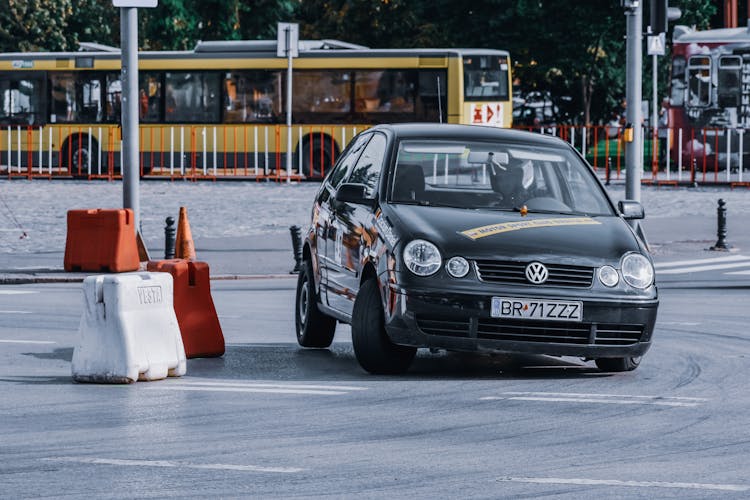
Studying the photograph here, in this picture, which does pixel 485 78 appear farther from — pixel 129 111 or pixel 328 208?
pixel 328 208

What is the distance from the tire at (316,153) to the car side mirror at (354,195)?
2962 cm

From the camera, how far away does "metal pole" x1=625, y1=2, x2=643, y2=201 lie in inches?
891

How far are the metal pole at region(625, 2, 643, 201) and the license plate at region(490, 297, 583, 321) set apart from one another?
11922 mm

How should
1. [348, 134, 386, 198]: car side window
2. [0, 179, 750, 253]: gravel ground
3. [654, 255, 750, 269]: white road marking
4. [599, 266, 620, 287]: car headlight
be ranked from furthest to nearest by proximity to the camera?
[0, 179, 750, 253]: gravel ground, [654, 255, 750, 269]: white road marking, [348, 134, 386, 198]: car side window, [599, 266, 620, 287]: car headlight

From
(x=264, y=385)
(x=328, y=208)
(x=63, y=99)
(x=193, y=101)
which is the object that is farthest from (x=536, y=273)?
(x=63, y=99)

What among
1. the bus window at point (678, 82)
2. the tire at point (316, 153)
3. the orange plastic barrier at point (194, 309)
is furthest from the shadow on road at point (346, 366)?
the bus window at point (678, 82)

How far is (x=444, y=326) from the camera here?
35.6 ft

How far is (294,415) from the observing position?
31.4 feet

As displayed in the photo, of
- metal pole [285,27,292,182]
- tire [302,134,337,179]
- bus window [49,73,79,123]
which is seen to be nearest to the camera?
metal pole [285,27,292,182]

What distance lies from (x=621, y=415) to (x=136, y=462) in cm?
285

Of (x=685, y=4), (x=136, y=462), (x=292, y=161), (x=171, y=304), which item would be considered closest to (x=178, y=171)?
(x=292, y=161)

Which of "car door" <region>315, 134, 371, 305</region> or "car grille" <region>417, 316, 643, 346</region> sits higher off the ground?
"car door" <region>315, 134, 371, 305</region>

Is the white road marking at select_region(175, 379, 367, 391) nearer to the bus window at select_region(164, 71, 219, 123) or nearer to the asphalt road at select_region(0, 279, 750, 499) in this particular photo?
the asphalt road at select_region(0, 279, 750, 499)

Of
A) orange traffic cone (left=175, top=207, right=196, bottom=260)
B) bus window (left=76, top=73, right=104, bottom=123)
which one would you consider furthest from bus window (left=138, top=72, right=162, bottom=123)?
orange traffic cone (left=175, top=207, right=196, bottom=260)
